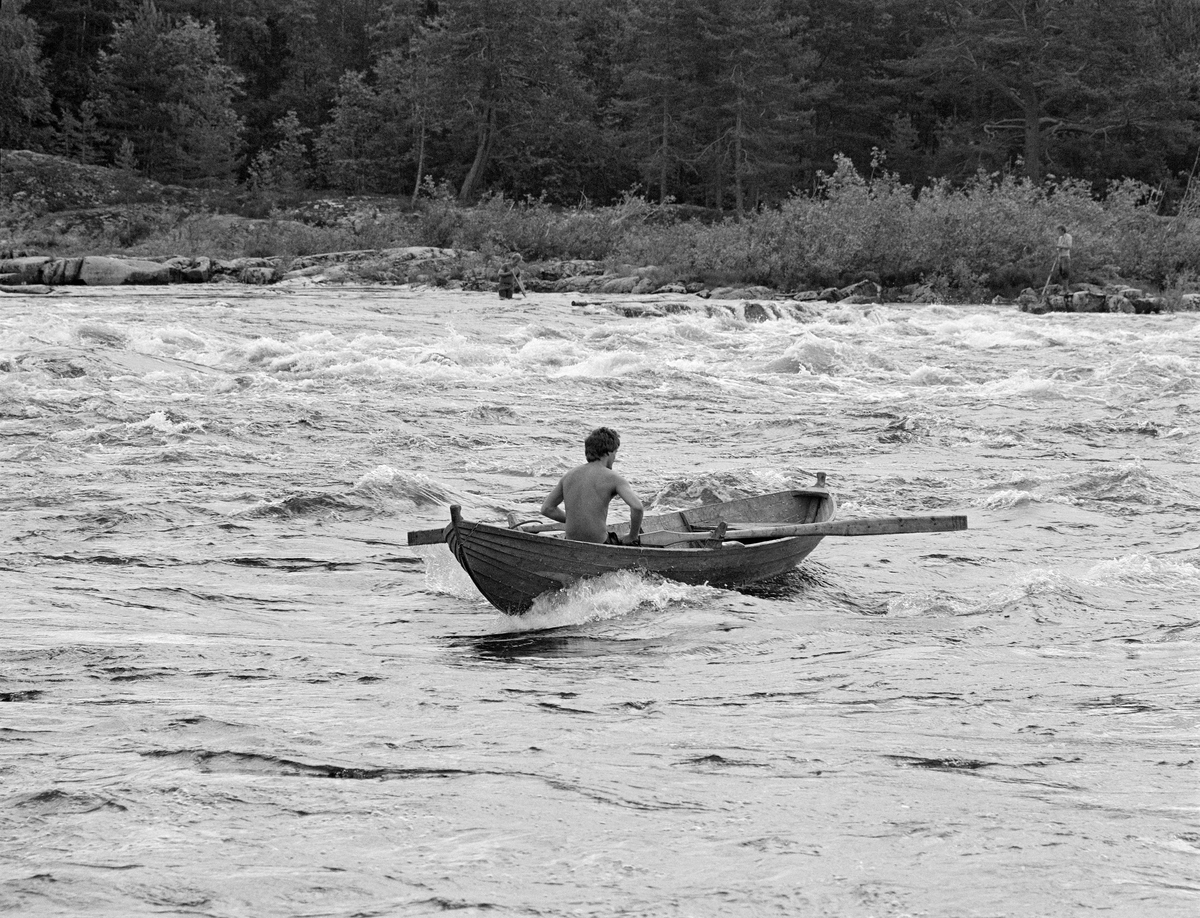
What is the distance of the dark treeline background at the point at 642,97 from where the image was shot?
4262 centimetres

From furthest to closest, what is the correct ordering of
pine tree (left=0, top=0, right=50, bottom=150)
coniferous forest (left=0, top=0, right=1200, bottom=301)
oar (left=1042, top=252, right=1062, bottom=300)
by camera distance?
pine tree (left=0, top=0, right=50, bottom=150) → coniferous forest (left=0, top=0, right=1200, bottom=301) → oar (left=1042, top=252, right=1062, bottom=300)

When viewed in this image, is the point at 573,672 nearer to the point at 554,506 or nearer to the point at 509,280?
the point at 554,506

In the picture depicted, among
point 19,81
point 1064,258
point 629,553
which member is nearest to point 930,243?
point 1064,258

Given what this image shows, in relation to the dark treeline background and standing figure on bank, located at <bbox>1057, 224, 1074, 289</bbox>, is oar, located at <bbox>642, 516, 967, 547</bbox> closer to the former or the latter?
standing figure on bank, located at <bbox>1057, 224, 1074, 289</bbox>

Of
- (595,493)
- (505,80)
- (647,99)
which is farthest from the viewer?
(505,80)

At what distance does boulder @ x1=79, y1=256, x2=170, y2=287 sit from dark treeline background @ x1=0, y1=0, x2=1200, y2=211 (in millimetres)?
17318

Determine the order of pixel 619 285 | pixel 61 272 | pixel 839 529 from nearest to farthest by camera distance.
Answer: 1. pixel 839 529
2. pixel 61 272
3. pixel 619 285

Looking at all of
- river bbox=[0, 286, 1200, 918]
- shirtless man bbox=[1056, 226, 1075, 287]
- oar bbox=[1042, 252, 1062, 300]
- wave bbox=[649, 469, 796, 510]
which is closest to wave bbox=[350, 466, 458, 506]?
river bbox=[0, 286, 1200, 918]

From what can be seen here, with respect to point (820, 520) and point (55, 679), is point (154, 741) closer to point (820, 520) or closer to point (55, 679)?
point (55, 679)

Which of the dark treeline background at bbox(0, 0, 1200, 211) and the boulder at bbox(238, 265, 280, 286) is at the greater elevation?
the dark treeline background at bbox(0, 0, 1200, 211)

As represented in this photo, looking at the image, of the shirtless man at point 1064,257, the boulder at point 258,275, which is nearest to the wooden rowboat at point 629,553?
the shirtless man at point 1064,257

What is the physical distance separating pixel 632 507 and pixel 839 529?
124cm

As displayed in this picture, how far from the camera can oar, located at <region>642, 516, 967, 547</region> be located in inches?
279

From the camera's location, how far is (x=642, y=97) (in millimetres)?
46219
